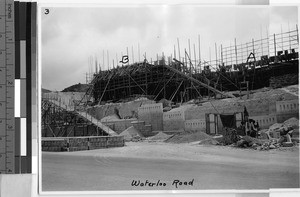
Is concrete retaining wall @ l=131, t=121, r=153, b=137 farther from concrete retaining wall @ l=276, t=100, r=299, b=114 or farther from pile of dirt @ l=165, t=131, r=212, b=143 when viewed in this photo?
concrete retaining wall @ l=276, t=100, r=299, b=114

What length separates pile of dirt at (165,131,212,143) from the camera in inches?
76.9

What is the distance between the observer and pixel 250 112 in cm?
196

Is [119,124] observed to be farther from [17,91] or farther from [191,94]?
[17,91]

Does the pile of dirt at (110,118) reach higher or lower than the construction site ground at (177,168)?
higher

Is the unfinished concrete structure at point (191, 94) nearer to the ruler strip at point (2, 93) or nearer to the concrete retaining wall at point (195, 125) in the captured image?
the concrete retaining wall at point (195, 125)

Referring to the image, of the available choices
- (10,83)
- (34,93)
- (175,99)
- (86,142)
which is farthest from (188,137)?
(10,83)

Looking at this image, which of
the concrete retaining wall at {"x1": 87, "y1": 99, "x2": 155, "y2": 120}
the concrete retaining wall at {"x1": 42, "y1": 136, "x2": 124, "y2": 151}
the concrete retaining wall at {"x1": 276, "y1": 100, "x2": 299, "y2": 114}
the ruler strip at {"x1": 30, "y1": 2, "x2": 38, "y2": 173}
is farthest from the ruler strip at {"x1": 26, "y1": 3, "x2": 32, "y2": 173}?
the concrete retaining wall at {"x1": 276, "y1": 100, "x2": 299, "y2": 114}

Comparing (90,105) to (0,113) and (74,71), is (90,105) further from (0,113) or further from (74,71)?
(0,113)

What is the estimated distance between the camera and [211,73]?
1978 millimetres

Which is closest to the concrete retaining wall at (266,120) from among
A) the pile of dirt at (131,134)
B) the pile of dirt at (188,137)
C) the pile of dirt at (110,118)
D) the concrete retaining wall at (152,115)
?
the pile of dirt at (188,137)

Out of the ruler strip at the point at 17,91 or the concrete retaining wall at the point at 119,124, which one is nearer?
the ruler strip at the point at 17,91

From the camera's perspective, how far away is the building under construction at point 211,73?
195 cm

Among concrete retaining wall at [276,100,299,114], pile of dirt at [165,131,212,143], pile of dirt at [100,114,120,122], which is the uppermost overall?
concrete retaining wall at [276,100,299,114]

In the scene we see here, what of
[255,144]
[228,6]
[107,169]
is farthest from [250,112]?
[107,169]
